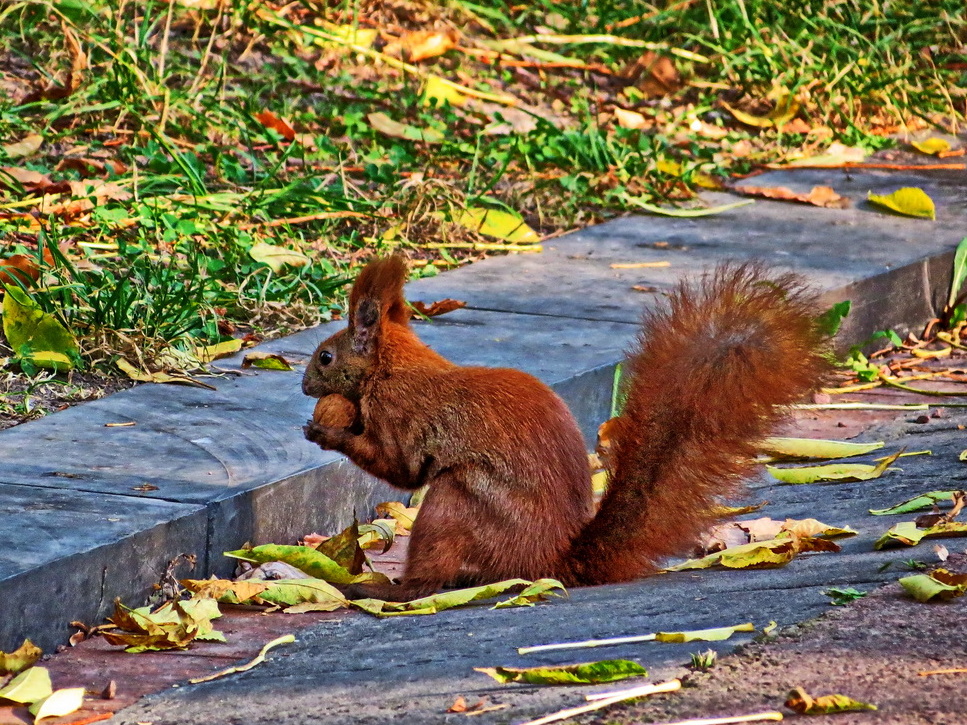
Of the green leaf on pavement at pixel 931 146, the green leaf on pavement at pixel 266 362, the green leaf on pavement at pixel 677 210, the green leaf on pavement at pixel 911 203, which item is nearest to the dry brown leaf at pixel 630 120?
the green leaf on pavement at pixel 931 146

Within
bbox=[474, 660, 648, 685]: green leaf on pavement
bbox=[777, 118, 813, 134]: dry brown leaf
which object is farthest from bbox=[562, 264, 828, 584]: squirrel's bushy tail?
bbox=[777, 118, 813, 134]: dry brown leaf

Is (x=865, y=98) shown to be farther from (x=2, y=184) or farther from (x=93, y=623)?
(x=93, y=623)

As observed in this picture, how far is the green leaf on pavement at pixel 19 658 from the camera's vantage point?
8.89 ft

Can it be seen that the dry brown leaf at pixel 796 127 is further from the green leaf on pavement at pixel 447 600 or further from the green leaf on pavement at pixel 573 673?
the green leaf on pavement at pixel 573 673

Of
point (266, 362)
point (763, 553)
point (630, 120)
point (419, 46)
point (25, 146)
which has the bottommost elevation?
point (763, 553)

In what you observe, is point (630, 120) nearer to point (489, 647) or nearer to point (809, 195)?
point (809, 195)

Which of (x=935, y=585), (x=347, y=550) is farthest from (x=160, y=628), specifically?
(x=935, y=585)

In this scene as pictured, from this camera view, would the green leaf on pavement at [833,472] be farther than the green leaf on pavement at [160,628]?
Yes

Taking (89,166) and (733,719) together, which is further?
(89,166)

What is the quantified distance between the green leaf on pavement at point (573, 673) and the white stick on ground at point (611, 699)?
8 centimetres

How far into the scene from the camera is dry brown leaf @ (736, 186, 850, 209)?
691cm

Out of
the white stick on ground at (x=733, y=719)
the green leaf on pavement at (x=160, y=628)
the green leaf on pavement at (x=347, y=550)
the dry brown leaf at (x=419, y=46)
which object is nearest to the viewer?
the white stick on ground at (x=733, y=719)

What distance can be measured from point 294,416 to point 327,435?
59cm

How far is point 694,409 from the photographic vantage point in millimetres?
3078
